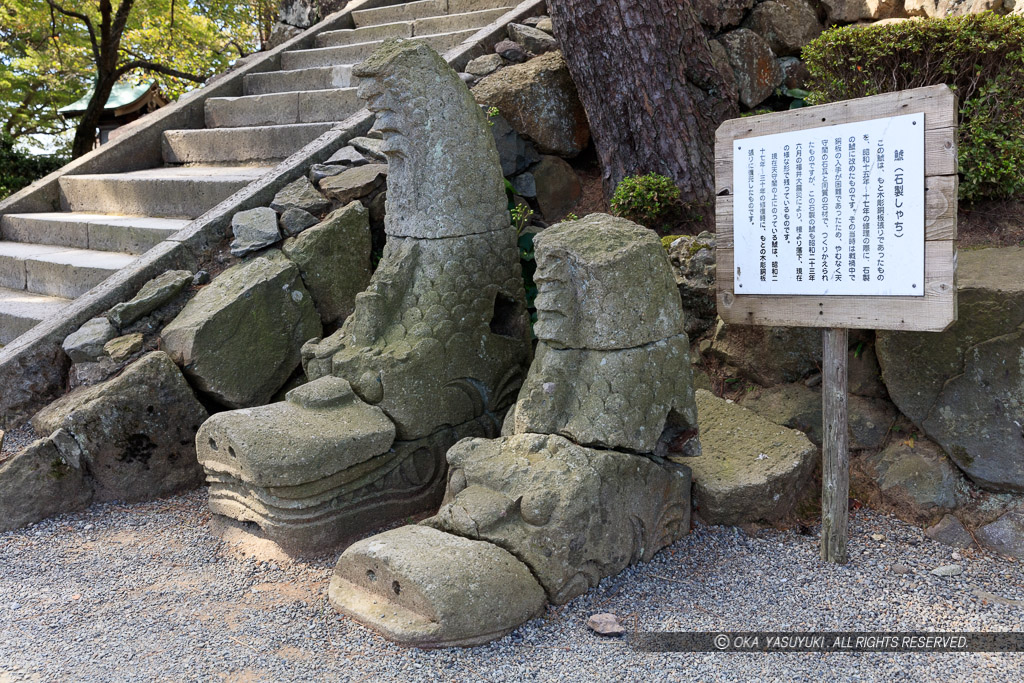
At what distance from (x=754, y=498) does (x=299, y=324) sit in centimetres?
258

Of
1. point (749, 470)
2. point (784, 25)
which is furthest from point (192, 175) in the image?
point (749, 470)

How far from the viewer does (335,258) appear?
462cm

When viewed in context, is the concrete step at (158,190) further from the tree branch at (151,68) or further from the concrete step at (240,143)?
the tree branch at (151,68)

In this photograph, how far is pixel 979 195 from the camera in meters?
4.20

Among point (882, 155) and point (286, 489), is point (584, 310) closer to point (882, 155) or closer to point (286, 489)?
point (882, 155)

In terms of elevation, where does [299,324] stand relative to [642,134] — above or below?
below

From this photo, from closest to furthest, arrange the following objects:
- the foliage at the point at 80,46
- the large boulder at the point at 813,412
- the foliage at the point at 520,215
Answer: the large boulder at the point at 813,412, the foliage at the point at 520,215, the foliage at the point at 80,46

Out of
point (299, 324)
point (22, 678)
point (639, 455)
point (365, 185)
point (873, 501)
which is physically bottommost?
point (873, 501)

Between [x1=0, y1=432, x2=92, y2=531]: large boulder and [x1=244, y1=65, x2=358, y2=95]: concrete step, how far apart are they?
3.96 m

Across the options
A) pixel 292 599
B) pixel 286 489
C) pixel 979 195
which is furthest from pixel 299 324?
pixel 979 195

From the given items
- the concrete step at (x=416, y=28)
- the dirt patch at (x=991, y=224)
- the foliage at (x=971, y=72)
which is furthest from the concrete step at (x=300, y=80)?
the dirt patch at (x=991, y=224)

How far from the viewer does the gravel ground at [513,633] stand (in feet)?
8.95

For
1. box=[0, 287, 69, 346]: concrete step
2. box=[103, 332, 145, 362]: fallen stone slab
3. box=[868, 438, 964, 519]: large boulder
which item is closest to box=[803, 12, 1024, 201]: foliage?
box=[868, 438, 964, 519]: large boulder

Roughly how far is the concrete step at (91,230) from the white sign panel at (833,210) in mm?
3866
